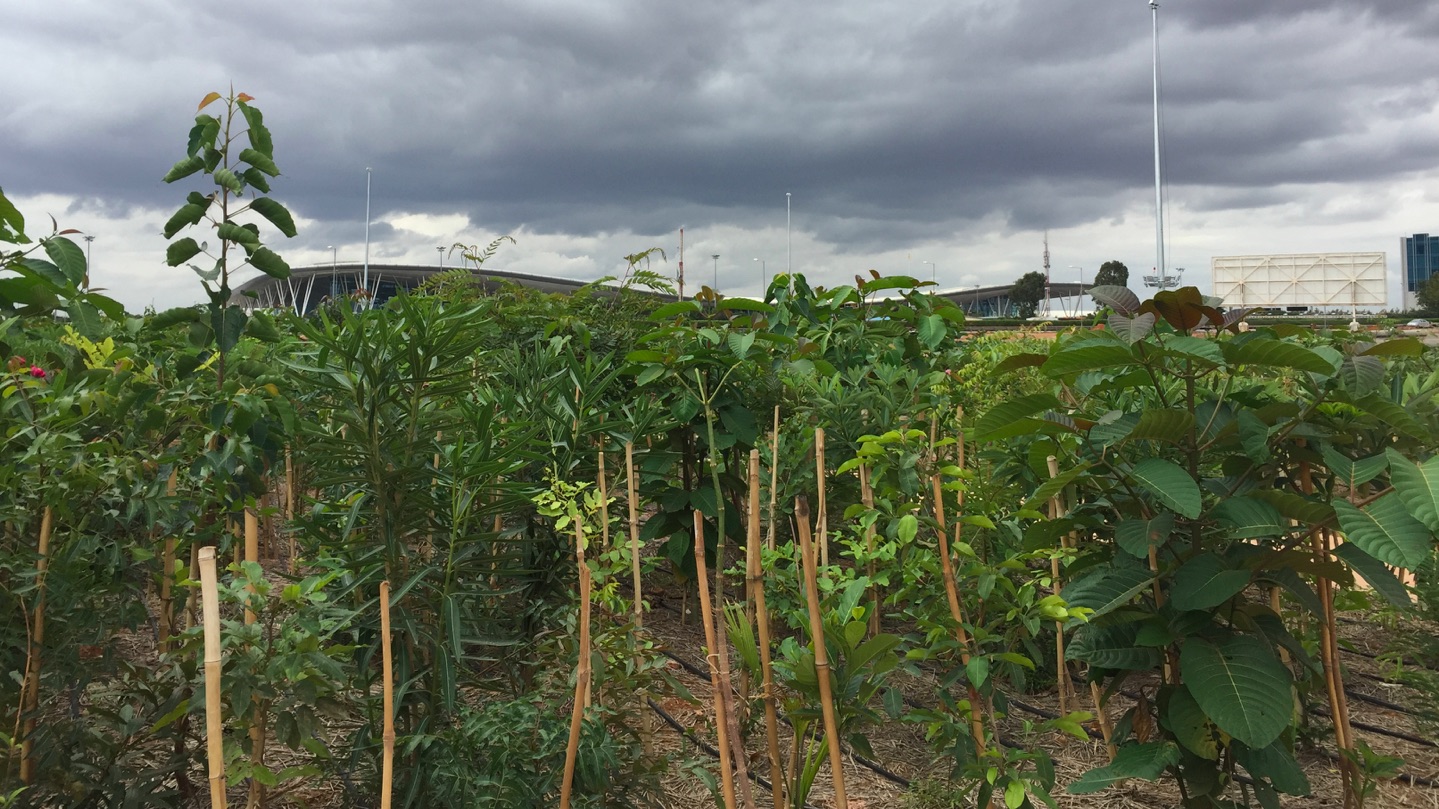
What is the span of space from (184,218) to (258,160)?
0.25 m

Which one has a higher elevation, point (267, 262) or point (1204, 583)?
point (267, 262)

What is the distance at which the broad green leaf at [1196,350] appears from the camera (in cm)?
197

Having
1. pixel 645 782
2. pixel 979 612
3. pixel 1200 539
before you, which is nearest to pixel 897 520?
pixel 979 612

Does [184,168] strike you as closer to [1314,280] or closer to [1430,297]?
[1314,280]

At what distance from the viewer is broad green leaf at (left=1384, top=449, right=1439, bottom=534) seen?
179 cm

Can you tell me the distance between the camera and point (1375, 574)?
2045 mm

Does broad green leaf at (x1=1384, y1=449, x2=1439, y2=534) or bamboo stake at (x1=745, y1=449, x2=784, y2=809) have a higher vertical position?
broad green leaf at (x1=1384, y1=449, x2=1439, y2=534)

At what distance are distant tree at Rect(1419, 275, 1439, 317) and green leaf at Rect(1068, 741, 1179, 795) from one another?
221ft

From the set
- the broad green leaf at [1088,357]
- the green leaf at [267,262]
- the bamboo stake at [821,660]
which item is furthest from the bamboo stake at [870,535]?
the green leaf at [267,262]

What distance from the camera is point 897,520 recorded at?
7.93 ft

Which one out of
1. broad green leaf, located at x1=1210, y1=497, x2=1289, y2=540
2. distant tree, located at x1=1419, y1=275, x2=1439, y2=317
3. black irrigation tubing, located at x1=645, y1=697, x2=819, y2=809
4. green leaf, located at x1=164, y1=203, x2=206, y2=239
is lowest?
black irrigation tubing, located at x1=645, y1=697, x2=819, y2=809

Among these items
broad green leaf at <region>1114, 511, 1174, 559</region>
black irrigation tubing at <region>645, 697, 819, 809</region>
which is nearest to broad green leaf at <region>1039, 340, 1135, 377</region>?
broad green leaf at <region>1114, 511, 1174, 559</region>

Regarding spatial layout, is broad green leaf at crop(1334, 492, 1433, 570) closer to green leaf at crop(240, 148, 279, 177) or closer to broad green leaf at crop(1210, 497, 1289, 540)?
broad green leaf at crop(1210, 497, 1289, 540)

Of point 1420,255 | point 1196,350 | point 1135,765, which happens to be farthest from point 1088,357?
point 1420,255
